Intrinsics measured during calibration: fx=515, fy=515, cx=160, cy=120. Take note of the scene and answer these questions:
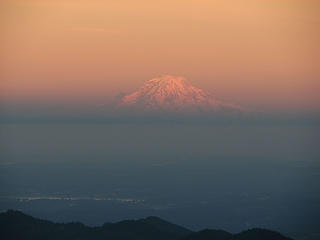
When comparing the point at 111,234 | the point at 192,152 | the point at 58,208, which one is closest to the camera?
the point at 111,234

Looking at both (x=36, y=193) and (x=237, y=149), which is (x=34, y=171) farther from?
(x=237, y=149)

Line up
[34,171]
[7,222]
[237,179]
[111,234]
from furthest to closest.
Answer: [34,171] < [237,179] < [7,222] < [111,234]

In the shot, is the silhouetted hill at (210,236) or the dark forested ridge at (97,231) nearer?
the silhouetted hill at (210,236)

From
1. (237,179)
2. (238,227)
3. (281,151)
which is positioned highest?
(281,151)

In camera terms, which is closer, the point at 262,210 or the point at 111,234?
the point at 111,234

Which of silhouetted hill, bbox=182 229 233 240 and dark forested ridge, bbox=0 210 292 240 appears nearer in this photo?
silhouetted hill, bbox=182 229 233 240

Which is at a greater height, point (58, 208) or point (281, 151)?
point (281, 151)

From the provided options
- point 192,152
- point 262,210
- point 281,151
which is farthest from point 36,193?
point 281,151

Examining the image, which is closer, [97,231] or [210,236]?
[210,236]
